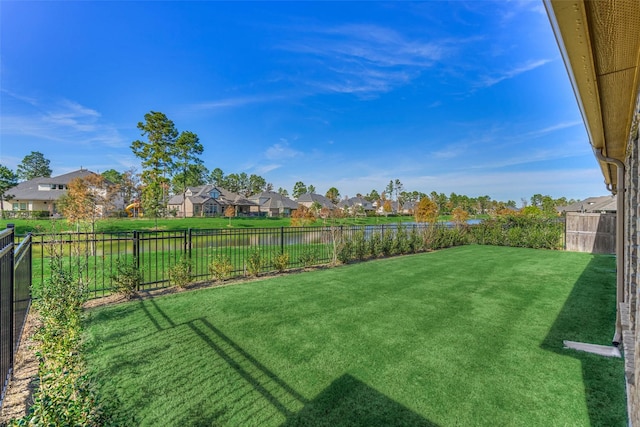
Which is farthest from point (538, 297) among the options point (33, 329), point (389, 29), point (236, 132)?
point (236, 132)

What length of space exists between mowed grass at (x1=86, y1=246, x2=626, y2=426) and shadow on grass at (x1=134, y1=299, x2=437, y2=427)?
0.5 inches

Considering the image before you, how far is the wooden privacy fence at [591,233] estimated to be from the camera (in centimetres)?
1100

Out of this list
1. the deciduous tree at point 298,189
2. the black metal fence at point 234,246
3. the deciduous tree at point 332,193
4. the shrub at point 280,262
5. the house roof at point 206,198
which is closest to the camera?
the black metal fence at point 234,246

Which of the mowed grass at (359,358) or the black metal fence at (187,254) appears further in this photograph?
the black metal fence at (187,254)

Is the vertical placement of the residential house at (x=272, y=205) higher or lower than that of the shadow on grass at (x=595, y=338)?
higher

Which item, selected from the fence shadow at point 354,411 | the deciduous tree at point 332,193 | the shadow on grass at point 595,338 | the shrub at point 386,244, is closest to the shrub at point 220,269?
the fence shadow at point 354,411

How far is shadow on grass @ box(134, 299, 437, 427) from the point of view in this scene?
2.18 meters

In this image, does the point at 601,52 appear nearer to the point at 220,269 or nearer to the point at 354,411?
the point at 354,411

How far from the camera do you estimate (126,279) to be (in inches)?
207

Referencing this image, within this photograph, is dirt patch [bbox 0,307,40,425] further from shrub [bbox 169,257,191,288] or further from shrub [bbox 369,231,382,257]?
shrub [bbox 369,231,382,257]

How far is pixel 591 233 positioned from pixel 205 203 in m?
43.0

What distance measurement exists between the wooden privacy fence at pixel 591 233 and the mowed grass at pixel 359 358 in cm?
720

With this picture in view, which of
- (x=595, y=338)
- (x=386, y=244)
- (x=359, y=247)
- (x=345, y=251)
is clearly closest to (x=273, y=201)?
(x=386, y=244)

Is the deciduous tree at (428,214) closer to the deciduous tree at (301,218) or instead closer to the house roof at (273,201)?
the deciduous tree at (301,218)
